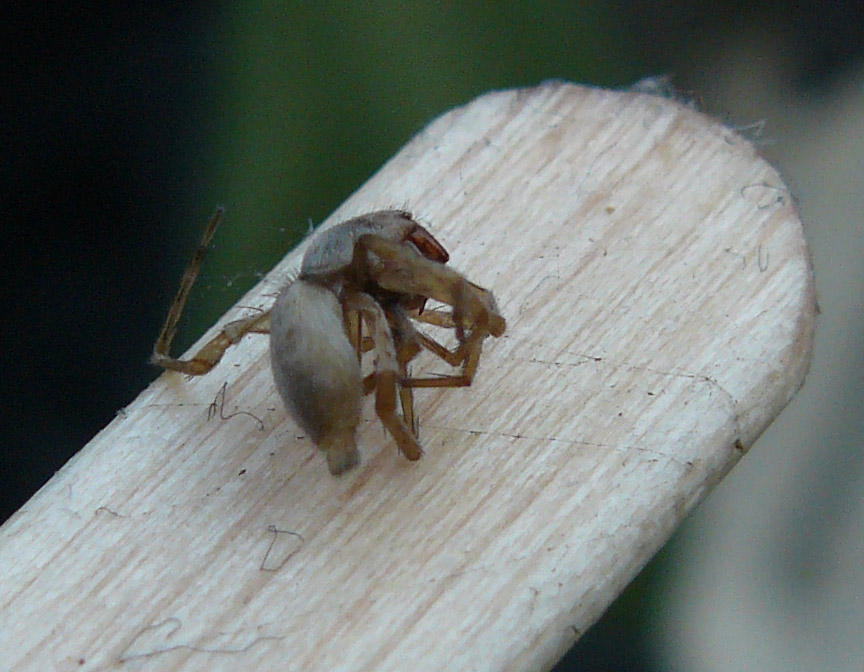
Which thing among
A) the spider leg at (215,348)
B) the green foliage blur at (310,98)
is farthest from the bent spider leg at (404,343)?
the green foliage blur at (310,98)

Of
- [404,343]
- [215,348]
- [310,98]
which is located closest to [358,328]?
[404,343]

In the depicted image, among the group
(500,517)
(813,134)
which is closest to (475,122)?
(500,517)

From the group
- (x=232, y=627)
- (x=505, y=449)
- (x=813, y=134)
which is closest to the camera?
(x=232, y=627)

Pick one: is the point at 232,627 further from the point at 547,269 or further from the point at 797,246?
the point at 797,246

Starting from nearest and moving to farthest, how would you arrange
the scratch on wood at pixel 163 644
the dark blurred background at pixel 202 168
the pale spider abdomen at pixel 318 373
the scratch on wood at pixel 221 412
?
the scratch on wood at pixel 163 644 → the pale spider abdomen at pixel 318 373 → the scratch on wood at pixel 221 412 → the dark blurred background at pixel 202 168

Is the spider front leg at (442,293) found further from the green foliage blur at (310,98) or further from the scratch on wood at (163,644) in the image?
the green foliage blur at (310,98)

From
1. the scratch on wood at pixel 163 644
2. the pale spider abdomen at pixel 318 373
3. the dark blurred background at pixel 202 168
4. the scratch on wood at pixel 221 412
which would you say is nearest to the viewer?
the scratch on wood at pixel 163 644

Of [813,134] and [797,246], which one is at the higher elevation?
[797,246]
